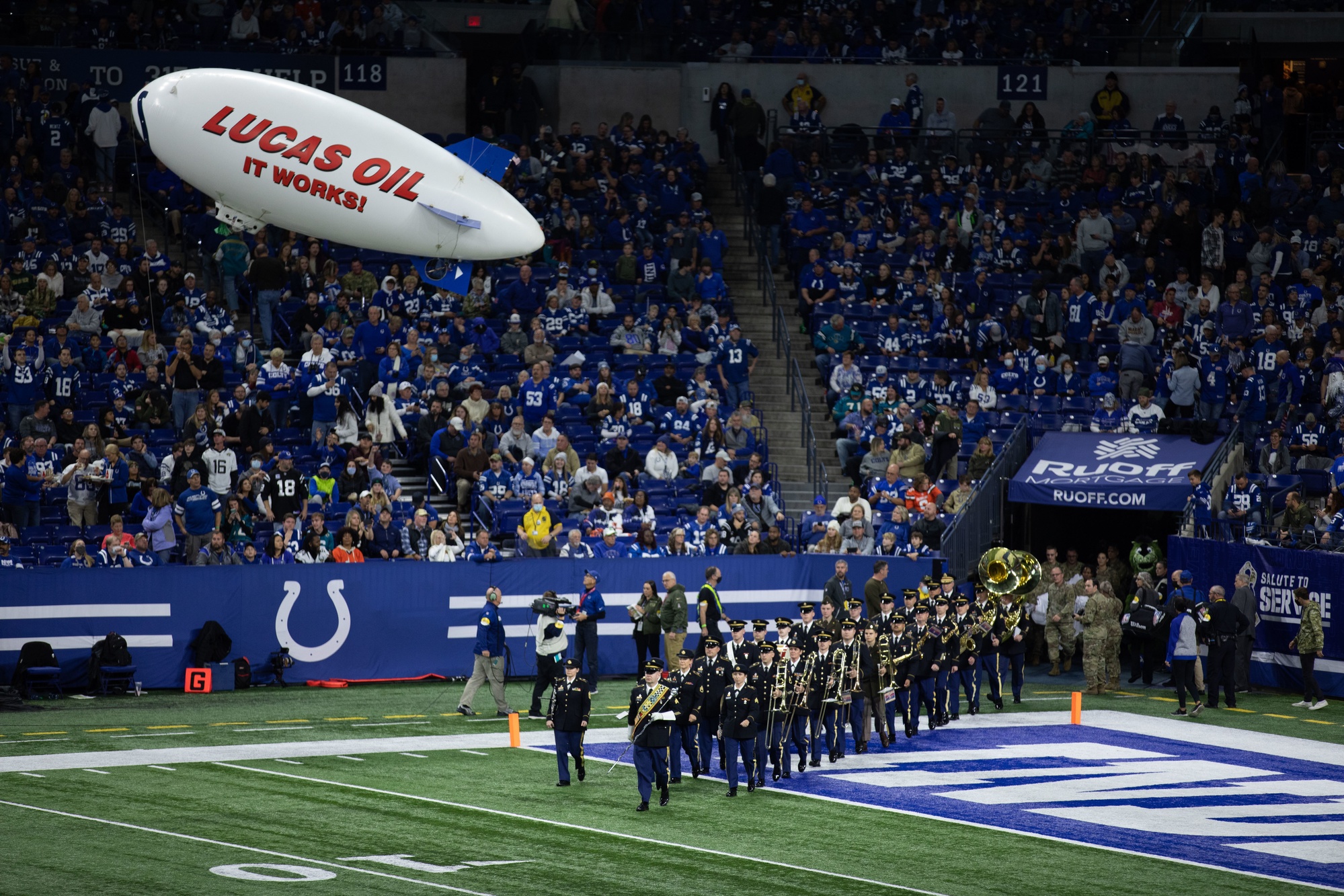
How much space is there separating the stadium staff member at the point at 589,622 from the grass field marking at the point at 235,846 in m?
8.41

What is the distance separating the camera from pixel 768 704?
1838cm

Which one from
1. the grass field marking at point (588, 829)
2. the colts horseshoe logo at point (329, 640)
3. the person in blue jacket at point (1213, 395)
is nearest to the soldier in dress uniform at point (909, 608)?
the grass field marking at point (588, 829)

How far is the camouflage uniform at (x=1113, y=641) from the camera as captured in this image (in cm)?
2472

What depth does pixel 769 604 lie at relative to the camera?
26.0 metres

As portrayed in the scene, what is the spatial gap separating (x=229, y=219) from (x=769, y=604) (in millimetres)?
10495

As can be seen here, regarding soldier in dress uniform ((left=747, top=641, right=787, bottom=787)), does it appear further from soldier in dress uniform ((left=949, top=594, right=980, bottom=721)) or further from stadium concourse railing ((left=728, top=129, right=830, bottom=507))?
stadium concourse railing ((left=728, top=129, right=830, bottom=507))

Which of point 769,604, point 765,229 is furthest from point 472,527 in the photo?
point 765,229

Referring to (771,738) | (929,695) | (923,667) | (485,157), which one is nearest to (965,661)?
(929,695)

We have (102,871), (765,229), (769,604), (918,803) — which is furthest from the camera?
(765,229)

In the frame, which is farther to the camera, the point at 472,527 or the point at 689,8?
the point at 689,8

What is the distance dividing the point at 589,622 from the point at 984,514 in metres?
7.40

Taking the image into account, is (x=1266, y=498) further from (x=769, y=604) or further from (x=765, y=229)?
(x=765, y=229)

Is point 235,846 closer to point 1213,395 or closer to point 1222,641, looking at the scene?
point 1222,641

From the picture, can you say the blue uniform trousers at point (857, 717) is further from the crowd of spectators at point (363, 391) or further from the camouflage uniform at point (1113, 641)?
the crowd of spectators at point (363, 391)
